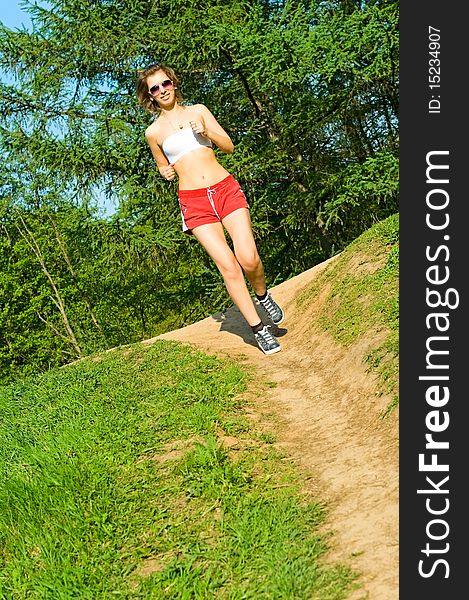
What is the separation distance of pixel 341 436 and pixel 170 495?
102 cm

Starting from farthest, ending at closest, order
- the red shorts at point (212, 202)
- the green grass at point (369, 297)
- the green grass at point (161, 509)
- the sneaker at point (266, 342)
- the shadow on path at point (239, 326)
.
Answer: the shadow on path at point (239, 326) < the sneaker at point (266, 342) < the red shorts at point (212, 202) < the green grass at point (369, 297) < the green grass at point (161, 509)

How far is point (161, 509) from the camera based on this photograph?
3.87m

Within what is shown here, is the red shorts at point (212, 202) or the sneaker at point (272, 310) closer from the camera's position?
the red shorts at point (212, 202)

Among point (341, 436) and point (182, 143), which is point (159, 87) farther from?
point (341, 436)

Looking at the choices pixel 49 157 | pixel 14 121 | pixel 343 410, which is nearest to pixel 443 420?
pixel 343 410

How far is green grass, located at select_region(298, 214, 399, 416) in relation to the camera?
4789 millimetres

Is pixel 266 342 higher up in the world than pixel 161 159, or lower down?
lower down

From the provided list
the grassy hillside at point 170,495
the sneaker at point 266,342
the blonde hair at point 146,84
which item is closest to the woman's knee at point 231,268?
the sneaker at point 266,342

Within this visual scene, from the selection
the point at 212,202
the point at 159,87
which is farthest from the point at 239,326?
the point at 159,87

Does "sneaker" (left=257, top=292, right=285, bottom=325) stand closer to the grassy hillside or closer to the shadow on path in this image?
the shadow on path

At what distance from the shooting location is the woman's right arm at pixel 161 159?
623 centimetres

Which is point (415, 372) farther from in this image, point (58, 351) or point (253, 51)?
point (58, 351)

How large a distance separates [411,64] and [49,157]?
1144cm

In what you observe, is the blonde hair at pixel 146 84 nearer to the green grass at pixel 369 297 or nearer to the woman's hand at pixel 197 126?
the woman's hand at pixel 197 126
